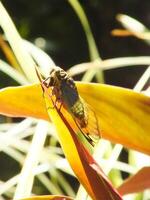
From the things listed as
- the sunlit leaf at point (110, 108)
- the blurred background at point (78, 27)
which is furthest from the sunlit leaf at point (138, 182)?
the blurred background at point (78, 27)

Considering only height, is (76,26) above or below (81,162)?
above

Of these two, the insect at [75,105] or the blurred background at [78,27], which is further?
the blurred background at [78,27]

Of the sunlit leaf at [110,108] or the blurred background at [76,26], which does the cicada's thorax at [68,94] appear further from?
the blurred background at [76,26]

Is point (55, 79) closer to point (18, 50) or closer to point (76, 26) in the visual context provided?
point (18, 50)

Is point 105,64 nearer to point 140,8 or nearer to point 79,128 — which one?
point 79,128

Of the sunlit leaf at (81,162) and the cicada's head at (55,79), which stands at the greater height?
the cicada's head at (55,79)

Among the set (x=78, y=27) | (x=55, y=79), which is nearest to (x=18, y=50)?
(x=55, y=79)
